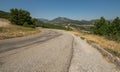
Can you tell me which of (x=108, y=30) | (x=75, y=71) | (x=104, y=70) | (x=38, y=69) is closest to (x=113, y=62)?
(x=104, y=70)

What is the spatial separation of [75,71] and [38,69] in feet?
5.67

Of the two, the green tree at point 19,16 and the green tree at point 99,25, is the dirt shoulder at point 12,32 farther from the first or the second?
the green tree at point 99,25

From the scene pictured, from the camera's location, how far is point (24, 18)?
78.7m

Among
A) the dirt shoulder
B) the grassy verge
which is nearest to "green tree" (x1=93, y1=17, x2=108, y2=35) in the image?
the dirt shoulder

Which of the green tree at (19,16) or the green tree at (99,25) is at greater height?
the green tree at (19,16)

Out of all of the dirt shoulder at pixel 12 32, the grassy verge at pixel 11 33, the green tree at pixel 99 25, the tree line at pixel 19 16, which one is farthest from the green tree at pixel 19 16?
the grassy verge at pixel 11 33

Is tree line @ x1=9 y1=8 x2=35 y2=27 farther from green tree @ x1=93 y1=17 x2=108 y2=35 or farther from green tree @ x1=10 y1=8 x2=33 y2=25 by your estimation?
green tree @ x1=93 y1=17 x2=108 y2=35

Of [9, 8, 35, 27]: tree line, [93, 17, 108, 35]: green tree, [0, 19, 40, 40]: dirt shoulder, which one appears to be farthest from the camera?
[9, 8, 35, 27]: tree line

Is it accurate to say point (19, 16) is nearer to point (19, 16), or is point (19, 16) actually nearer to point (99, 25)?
point (19, 16)

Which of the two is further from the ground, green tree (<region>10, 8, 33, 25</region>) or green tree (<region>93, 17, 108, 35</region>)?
green tree (<region>10, 8, 33, 25</region>)

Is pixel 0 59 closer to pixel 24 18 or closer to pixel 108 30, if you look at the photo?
pixel 108 30

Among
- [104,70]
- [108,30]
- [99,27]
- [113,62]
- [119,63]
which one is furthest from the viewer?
[99,27]

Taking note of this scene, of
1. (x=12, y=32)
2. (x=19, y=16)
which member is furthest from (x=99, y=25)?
(x=12, y=32)

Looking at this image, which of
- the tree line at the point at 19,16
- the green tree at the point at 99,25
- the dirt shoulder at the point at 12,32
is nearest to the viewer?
the dirt shoulder at the point at 12,32
